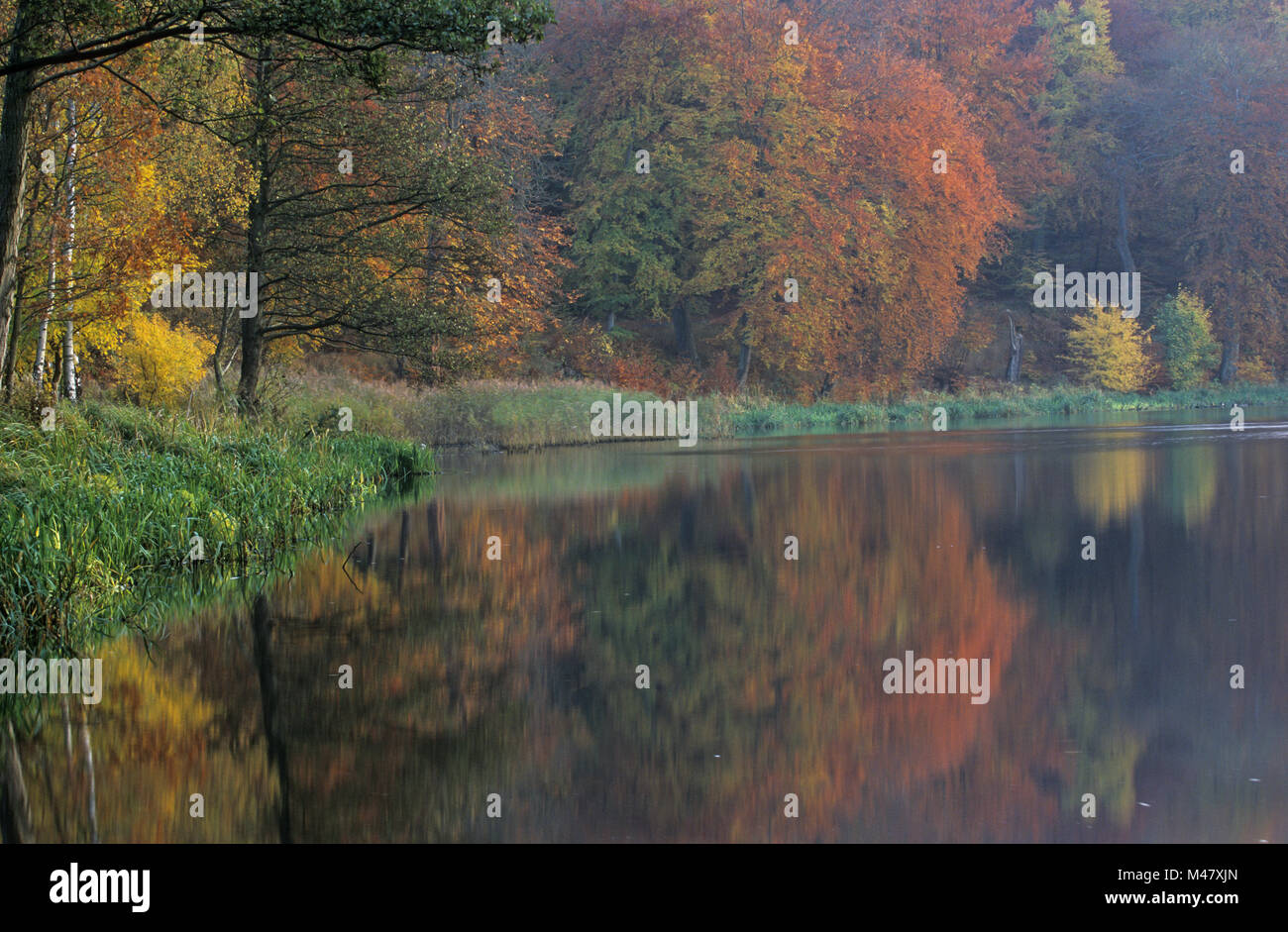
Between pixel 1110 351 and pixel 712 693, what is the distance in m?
48.2

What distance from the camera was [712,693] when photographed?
7.34 meters

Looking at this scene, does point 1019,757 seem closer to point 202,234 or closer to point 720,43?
point 202,234

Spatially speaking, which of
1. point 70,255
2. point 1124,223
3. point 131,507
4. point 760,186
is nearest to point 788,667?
point 131,507

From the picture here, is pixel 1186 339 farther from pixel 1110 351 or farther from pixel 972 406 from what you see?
pixel 972 406

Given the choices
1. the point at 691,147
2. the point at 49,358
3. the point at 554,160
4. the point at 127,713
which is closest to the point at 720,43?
the point at 691,147

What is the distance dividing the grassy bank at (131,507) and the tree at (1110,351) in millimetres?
39792

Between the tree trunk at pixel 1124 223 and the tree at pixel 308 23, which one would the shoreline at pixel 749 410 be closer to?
the tree trunk at pixel 1124 223

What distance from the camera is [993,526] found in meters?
15.0

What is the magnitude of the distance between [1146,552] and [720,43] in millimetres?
34132

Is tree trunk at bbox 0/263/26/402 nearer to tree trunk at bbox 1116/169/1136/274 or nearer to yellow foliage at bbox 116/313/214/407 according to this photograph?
yellow foliage at bbox 116/313/214/407

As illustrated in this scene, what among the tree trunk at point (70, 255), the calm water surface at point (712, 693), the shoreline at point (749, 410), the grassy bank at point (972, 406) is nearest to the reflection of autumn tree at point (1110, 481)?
the calm water surface at point (712, 693)

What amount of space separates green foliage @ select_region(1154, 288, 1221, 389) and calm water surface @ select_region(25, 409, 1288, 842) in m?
41.3

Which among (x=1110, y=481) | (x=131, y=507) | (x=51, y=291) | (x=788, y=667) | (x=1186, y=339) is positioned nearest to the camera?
(x=788, y=667)

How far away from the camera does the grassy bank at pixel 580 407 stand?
1085 inches
